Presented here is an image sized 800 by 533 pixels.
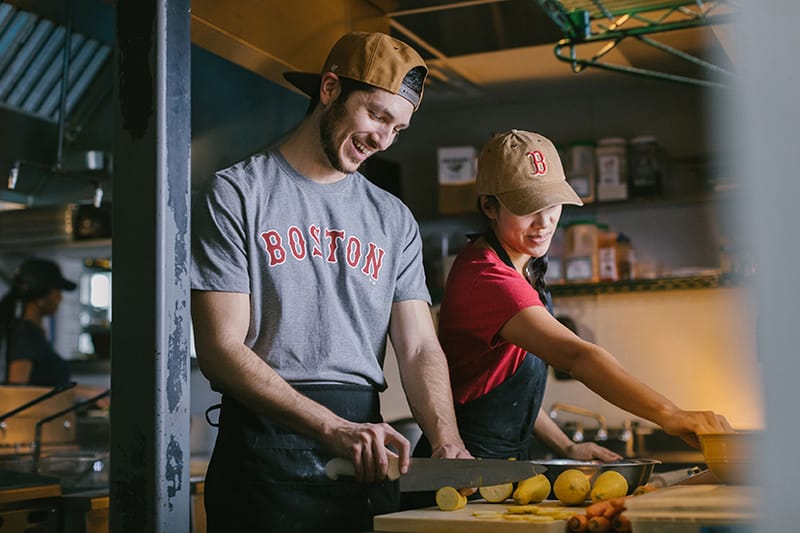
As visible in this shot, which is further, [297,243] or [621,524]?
[297,243]

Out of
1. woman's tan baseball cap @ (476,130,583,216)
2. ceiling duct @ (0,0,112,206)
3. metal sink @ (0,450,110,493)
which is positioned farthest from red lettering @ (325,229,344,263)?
ceiling duct @ (0,0,112,206)

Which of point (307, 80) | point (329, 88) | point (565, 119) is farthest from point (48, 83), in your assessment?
point (329, 88)

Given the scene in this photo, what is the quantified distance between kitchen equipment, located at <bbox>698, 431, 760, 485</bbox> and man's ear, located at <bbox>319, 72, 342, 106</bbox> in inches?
38.5

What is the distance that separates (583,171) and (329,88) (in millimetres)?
3248

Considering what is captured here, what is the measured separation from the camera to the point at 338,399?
6.47 ft

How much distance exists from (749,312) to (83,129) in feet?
18.3

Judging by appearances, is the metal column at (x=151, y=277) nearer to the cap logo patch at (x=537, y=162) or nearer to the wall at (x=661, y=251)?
the cap logo patch at (x=537, y=162)

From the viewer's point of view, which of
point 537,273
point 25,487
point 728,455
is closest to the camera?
point 728,455

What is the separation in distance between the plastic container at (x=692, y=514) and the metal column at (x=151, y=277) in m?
0.81

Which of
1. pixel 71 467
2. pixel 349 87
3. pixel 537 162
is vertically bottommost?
pixel 71 467

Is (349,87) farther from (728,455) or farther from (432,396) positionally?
(728,455)

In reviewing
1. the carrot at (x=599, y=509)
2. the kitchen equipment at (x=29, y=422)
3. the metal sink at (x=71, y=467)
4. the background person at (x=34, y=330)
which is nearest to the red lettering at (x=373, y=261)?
the carrot at (x=599, y=509)

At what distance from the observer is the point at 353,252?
2062 mm

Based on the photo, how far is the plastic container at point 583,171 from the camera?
16.9 feet
